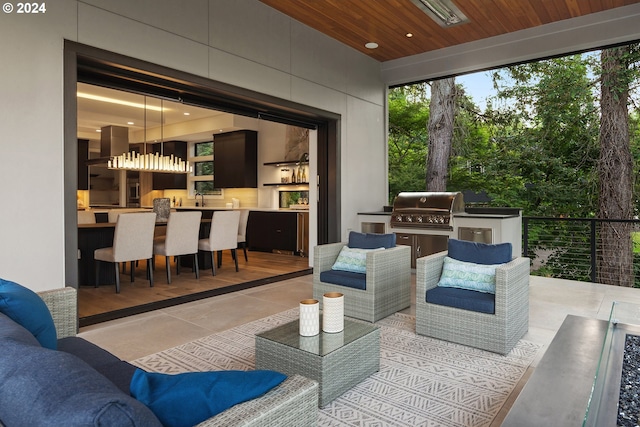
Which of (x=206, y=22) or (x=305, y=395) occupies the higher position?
(x=206, y=22)

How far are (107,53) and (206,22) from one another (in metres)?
1.10

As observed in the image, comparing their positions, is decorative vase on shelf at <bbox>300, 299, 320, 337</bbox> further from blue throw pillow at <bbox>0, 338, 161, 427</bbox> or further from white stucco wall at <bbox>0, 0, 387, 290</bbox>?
white stucco wall at <bbox>0, 0, 387, 290</bbox>

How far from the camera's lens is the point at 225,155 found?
9258mm

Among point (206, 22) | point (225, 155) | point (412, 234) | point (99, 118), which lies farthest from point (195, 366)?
point (99, 118)

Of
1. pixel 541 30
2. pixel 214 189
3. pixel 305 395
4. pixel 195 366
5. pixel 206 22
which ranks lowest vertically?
pixel 195 366

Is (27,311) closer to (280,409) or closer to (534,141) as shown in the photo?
(280,409)

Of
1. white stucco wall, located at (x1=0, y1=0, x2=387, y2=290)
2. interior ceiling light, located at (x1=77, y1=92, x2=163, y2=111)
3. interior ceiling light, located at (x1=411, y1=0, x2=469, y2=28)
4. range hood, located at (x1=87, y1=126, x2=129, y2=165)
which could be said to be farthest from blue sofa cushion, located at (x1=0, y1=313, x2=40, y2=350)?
range hood, located at (x1=87, y1=126, x2=129, y2=165)

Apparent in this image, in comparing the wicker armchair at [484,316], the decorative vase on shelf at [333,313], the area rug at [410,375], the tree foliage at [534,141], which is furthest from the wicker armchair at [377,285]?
the tree foliage at [534,141]

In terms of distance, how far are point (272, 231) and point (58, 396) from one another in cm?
734

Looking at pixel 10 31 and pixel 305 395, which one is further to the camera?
pixel 10 31

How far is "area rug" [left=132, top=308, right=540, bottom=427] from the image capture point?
2.10 meters

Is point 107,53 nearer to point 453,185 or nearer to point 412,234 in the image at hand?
point 412,234

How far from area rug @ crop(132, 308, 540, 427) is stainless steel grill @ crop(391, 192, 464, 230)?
227 cm

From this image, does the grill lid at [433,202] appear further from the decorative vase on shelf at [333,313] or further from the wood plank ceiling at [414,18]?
the decorative vase on shelf at [333,313]
